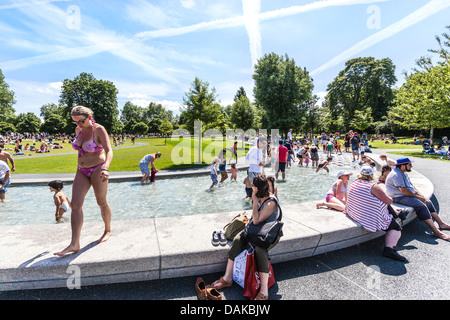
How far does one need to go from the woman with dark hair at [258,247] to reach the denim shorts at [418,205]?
3717mm

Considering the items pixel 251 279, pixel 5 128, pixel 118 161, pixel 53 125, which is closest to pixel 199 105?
pixel 118 161

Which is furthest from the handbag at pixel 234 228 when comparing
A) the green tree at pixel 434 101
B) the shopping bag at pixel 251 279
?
the green tree at pixel 434 101

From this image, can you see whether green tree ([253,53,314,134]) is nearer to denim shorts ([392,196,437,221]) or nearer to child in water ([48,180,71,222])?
denim shorts ([392,196,437,221])

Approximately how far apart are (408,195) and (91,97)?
64.2m

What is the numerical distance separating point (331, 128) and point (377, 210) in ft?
209

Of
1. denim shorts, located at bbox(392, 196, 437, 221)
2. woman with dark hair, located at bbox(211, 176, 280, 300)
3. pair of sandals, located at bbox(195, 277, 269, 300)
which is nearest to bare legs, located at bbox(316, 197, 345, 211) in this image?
denim shorts, located at bbox(392, 196, 437, 221)

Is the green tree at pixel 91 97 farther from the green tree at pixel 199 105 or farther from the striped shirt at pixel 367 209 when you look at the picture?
the striped shirt at pixel 367 209

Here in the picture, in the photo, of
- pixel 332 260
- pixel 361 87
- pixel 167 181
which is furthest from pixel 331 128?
pixel 332 260

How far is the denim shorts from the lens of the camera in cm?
452

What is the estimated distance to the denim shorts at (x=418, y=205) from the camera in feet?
14.8

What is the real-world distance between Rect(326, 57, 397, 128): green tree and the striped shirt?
5850 centimetres

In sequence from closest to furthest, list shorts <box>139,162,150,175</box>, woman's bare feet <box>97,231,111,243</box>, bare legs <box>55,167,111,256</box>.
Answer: bare legs <box>55,167,111,256</box>
woman's bare feet <box>97,231,111,243</box>
shorts <box>139,162,150,175</box>

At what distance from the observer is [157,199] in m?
7.80
